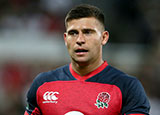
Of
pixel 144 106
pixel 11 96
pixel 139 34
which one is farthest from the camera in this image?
pixel 139 34

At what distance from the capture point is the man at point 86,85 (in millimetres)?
2594

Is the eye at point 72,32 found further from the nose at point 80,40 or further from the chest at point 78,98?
the chest at point 78,98

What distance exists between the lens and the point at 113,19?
298 inches

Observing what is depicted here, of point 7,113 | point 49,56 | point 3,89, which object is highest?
point 49,56

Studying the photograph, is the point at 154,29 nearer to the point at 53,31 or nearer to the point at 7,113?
the point at 53,31

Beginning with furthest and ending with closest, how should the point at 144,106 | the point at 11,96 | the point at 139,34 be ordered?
1. the point at 139,34
2. the point at 11,96
3. the point at 144,106

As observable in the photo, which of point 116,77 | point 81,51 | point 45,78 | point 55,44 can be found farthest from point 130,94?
point 55,44

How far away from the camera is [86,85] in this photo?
2.75 meters

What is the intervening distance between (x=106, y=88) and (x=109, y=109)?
18cm

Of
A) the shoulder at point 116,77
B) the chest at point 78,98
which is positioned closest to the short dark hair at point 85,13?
the shoulder at point 116,77

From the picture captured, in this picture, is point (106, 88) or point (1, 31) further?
point (1, 31)

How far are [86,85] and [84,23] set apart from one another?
19.9 inches

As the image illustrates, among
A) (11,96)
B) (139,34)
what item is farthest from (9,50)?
(139,34)

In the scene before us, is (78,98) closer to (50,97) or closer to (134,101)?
(50,97)
